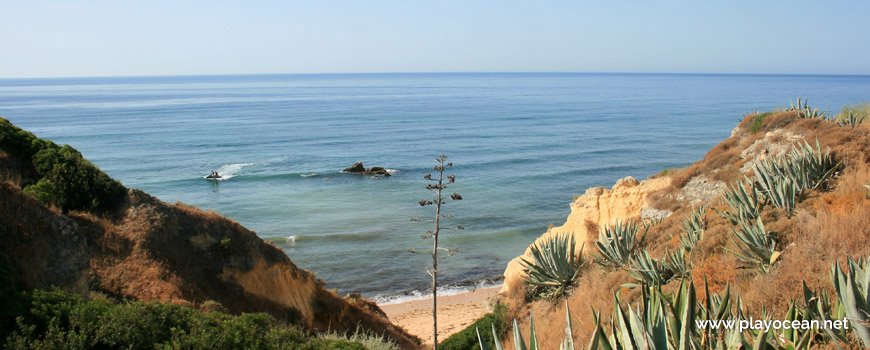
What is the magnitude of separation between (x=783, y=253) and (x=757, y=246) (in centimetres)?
39

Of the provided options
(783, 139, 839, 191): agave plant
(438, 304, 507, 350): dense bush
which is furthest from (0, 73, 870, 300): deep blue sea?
(783, 139, 839, 191): agave plant

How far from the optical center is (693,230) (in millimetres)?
9648

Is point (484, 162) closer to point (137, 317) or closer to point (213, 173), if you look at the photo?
point (213, 173)

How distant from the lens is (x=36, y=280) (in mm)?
8367

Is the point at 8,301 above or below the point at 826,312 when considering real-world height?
below

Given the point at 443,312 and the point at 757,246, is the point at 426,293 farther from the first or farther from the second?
the point at 757,246

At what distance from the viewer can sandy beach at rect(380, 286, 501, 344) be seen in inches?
655

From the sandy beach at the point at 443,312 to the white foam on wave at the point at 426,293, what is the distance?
314mm

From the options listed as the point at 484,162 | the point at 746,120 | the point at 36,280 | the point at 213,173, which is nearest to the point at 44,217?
the point at 36,280

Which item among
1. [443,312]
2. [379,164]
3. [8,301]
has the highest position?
[8,301]

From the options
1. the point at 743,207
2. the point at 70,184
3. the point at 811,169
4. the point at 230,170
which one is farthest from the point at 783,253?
the point at 230,170

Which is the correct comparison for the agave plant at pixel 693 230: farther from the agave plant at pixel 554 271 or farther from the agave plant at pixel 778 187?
the agave plant at pixel 554 271

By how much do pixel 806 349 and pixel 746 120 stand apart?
1580 centimetres

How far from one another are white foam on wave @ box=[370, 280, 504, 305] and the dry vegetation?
917cm
